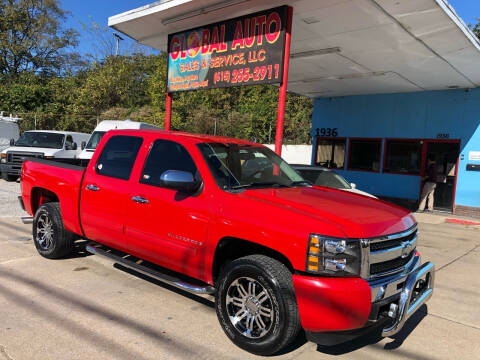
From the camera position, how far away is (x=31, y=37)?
37.3 m

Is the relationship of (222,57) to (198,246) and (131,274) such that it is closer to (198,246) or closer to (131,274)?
(131,274)

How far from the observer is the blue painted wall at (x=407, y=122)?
11664 millimetres

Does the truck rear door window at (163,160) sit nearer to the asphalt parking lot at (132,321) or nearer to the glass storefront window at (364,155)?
the asphalt parking lot at (132,321)

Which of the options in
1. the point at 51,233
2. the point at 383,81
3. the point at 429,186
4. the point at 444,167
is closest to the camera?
the point at 51,233

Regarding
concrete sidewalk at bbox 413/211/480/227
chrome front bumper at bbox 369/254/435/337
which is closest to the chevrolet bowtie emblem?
chrome front bumper at bbox 369/254/435/337

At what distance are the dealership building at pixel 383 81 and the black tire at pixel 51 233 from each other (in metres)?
4.69

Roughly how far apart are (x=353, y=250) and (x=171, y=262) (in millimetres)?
1820

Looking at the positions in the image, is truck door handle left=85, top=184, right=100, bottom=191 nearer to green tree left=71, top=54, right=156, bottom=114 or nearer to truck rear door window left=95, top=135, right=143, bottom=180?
truck rear door window left=95, top=135, right=143, bottom=180

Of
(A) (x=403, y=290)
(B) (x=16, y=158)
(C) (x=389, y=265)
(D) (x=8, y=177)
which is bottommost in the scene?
(D) (x=8, y=177)

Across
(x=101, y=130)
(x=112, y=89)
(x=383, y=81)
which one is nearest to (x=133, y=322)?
(x=383, y=81)

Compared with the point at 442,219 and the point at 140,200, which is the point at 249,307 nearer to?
the point at 140,200

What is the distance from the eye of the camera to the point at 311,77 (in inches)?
477

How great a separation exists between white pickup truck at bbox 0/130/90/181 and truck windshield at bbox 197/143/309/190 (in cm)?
1064

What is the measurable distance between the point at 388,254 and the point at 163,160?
7.95 ft
